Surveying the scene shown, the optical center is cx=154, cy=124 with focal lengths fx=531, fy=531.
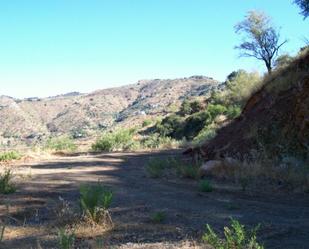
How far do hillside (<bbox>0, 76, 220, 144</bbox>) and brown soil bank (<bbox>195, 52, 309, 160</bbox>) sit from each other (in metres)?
61.5

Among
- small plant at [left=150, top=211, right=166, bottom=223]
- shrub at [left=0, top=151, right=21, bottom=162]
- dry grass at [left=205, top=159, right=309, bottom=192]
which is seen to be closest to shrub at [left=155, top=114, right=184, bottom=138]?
shrub at [left=0, top=151, right=21, bottom=162]

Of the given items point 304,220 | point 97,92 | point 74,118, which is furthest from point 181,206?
point 97,92

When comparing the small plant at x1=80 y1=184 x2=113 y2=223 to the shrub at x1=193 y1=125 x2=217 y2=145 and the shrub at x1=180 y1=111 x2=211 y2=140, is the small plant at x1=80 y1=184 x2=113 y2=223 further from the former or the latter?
the shrub at x1=180 y1=111 x2=211 y2=140

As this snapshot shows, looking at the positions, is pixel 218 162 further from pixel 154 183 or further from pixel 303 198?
pixel 303 198

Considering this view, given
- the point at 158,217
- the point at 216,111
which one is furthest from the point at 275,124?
the point at 216,111

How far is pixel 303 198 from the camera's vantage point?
30.0 feet

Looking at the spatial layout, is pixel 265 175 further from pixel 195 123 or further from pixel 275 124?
pixel 195 123

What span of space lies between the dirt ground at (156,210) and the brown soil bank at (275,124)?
285 cm

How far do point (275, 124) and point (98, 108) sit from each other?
298ft

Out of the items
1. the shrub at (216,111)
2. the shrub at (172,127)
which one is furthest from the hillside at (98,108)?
the shrub at (216,111)

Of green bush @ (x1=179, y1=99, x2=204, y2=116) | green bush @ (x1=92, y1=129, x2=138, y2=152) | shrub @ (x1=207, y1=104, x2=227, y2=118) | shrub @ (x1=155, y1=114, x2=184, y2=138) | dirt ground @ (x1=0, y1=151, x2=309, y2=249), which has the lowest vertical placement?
dirt ground @ (x1=0, y1=151, x2=309, y2=249)

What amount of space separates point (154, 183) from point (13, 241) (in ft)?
18.2

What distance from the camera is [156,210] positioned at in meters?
7.75

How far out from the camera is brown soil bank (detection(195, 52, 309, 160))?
13.1 meters
